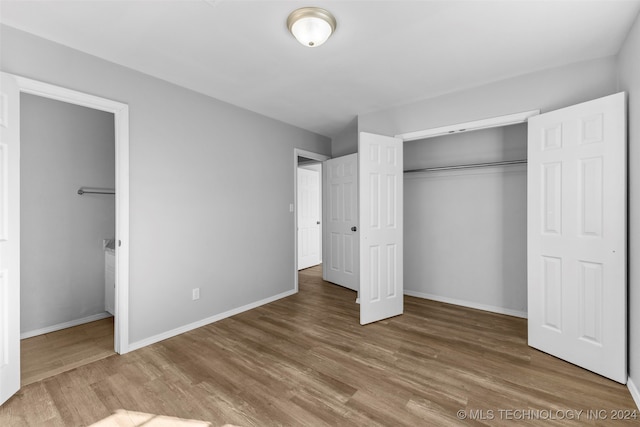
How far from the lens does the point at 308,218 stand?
251 inches

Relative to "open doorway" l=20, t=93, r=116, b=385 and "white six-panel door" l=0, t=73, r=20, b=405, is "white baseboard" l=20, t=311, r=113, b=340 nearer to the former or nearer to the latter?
"open doorway" l=20, t=93, r=116, b=385

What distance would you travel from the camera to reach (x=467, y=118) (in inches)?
122

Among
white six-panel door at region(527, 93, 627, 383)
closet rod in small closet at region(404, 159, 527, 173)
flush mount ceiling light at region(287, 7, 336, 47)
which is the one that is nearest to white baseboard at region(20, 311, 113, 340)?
flush mount ceiling light at region(287, 7, 336, 47)

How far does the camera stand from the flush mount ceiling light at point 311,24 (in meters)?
1.86

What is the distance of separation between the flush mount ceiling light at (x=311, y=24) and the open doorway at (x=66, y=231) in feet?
8.88

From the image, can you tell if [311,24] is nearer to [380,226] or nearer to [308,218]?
[380,226]

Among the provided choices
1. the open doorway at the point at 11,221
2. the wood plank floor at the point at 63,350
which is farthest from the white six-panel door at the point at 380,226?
the open doorway at the point at 11,221

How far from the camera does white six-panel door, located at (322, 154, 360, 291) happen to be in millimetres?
4500

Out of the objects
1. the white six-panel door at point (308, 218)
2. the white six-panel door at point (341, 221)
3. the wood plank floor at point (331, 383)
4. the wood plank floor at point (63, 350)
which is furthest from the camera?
the white six-panel door at point (308, 218)

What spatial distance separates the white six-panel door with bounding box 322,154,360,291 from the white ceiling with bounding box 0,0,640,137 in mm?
1600

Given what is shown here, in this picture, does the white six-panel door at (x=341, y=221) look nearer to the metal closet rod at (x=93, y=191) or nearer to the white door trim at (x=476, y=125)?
the white door trim at (x=476, y=125)

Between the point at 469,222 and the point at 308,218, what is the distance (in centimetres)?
335

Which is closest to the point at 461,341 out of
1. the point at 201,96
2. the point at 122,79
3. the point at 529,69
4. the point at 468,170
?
Answer: the point at 468,170

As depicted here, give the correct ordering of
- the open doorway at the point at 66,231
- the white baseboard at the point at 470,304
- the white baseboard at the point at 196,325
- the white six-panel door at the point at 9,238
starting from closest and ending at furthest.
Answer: the white six-panel door at the point at 9,238 < the white baseboard at the point at 196,325 < the open doorway at the point at 66,231 < the white baseboard at the point at 470,304
